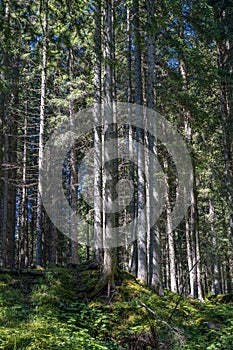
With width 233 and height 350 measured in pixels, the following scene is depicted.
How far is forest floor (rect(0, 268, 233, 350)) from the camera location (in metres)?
5.12

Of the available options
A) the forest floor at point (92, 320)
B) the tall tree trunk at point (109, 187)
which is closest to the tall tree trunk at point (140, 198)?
the forest floor at point (92, 320)

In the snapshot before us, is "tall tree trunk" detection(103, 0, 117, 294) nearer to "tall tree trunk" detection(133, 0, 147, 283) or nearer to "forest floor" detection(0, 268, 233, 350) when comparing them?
"forest floor" detection(0, 268, 233, 350)

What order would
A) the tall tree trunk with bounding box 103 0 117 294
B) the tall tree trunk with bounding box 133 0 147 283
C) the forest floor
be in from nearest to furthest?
1. the forest floor
2. the tall tree trunk with bounding box 103 0 117 294
3. the tall tree trunk with bounding box 133 0 147 283

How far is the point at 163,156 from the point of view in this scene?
16203 mm

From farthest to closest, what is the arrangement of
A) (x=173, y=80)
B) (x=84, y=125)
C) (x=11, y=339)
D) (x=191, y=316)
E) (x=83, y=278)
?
→ 1. (x=84, y=125)
2. (x=173, y=80)
3. (x=83, y=278)
4. (x=191, y=316)
5. (x=11, y=339)

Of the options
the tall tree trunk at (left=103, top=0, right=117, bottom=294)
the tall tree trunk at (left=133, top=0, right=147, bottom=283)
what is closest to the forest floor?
the tall tree trunk at (left=103, top=0, right=117, bottom=294)

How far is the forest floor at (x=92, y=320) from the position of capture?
5117 millimetres

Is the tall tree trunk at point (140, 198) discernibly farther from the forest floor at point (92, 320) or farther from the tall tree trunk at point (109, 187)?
the tall tree trunk at point (109, 187)

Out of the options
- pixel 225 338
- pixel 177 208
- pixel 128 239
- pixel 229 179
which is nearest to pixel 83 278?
pixel 225 338

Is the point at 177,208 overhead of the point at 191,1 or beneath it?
beneath

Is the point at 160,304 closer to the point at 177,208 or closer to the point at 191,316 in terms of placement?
the point at 191,316

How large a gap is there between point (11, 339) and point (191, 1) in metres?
12.8

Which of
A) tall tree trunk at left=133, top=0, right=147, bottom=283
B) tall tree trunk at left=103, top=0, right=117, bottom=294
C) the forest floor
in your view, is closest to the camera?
the forest floor

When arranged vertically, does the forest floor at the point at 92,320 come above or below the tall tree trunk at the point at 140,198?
below
